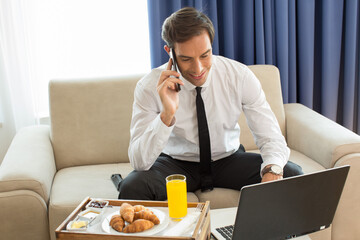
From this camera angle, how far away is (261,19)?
9.48 ft

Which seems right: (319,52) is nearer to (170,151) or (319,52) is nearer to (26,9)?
(170,151)

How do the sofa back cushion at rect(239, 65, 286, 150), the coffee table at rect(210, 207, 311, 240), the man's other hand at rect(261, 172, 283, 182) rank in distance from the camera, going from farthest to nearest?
1. the sofa back cushion at rect(239, 65, 286, 150)
2. the man's other hand at rect(261, 172, 283, 182)
3. the coffee table at rect(210, 207, 311, 240)

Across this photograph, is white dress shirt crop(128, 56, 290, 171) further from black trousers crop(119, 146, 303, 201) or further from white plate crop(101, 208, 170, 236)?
white plate crop(101, 208, 170, 236)

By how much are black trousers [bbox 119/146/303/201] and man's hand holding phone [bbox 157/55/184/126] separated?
10.3 inches

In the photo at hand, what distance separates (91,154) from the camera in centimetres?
257

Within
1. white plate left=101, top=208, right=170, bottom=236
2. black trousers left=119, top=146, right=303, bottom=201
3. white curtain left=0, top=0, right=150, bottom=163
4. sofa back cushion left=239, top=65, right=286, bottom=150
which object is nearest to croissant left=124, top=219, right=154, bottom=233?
white plate left=101, top=208, right=170, bottom=236

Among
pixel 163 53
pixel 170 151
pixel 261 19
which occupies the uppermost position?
pixel 261 19

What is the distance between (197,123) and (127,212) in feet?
2.57

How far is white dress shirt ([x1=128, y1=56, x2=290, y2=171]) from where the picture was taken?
210 cm

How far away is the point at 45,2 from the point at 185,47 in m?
1.33

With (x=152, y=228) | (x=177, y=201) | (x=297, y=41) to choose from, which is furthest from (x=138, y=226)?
(x=297, y=41)

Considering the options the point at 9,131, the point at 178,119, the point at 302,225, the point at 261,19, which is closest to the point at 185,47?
the point at 178,119

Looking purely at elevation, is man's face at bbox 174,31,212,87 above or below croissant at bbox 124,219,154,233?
above

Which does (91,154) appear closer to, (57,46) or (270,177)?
(57,46)
